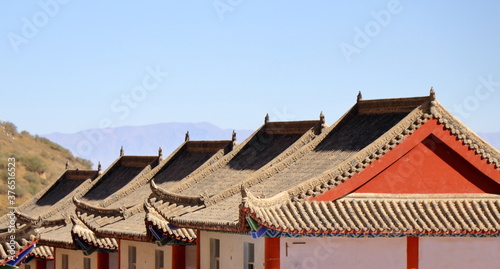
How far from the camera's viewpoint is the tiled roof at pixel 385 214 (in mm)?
26688

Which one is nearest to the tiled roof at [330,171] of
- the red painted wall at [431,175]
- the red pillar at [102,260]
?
the red painted wall at [431,175]

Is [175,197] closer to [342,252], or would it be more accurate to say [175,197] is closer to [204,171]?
[204,171]

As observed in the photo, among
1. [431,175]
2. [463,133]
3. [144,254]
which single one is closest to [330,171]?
[431,175]

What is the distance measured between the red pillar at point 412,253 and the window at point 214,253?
6058 mm

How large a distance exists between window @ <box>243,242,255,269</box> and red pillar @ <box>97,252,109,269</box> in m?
12.0

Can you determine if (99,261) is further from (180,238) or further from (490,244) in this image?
(490,244)

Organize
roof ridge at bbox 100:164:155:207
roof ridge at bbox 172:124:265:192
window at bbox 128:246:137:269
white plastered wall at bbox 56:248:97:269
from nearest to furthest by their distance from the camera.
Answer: window at bbox 128:246:137:269
roof ridge at bbox 172:124:265:192
white plastered wall at bbox 56:248:97:269
roof ridge at bbox 100:164:155:207

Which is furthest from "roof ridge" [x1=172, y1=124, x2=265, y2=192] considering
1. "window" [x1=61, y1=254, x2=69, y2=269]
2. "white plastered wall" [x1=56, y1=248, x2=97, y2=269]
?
"window" [x1=61, y1=254, x2=69, y2=269]

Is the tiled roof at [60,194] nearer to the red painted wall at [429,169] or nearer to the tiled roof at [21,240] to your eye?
the tiled roof at [21,240]

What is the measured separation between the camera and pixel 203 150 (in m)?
44.9

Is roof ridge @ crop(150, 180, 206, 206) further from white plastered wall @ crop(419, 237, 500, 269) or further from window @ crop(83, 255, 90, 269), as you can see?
window @ crop(83, 255, 90, 269)

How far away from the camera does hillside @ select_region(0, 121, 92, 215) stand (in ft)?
275

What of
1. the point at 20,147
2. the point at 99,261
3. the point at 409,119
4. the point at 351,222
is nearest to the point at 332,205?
the point at 351,222

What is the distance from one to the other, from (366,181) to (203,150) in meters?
17.1
